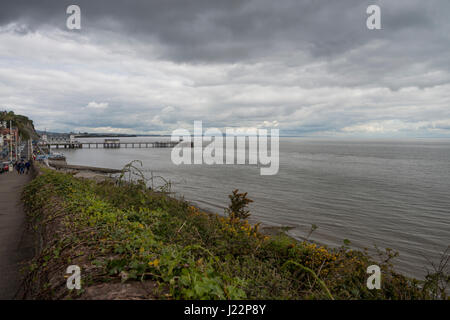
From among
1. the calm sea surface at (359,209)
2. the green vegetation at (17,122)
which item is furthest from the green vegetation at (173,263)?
the green vegetation at (17,122)

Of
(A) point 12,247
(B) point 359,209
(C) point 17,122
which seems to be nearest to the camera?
(A) point 12,247

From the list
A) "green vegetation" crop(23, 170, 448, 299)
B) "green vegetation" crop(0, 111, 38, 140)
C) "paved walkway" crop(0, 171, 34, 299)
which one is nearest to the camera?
"green vegetation" crop(23, 170, 448, 299)

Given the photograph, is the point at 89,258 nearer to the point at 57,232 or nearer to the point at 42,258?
the point at 42,258

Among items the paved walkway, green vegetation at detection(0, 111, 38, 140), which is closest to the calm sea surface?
the paved walkway

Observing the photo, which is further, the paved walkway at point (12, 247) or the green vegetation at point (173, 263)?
the paved walkway at point (12, 247)

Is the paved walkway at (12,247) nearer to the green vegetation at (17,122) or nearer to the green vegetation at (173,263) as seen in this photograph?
the green vegetation at (173,263)

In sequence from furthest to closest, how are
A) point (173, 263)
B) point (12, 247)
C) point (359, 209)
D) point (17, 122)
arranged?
point (17, 122), point (359, 209), point (12, 247), point (173, 263)

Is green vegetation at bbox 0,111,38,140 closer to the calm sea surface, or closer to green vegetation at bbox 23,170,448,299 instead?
the calm sea surface

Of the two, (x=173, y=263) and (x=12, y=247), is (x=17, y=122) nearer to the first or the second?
(x=12, y=247)

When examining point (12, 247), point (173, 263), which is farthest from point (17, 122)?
point (173, 263)

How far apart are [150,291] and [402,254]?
46.9 ft

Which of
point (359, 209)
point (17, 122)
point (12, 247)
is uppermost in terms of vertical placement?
point (17, 122)

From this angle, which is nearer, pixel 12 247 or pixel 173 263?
pixel 173 263
